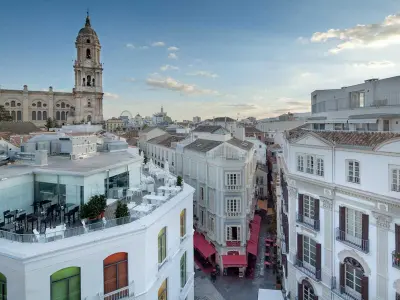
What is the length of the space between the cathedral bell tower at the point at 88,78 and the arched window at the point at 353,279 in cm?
11235

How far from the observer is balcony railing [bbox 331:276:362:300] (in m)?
17.4

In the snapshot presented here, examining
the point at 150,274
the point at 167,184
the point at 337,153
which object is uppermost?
the point at 337,153

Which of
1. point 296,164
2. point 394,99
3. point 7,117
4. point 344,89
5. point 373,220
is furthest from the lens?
point 7,117

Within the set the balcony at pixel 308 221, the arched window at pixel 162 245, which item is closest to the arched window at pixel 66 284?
the arched window at pixel 162 245

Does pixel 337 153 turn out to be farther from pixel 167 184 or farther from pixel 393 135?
pixel 167 184

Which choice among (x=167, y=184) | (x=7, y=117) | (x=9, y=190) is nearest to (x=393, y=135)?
(x=167, y=184)

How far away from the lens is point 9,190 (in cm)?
1569

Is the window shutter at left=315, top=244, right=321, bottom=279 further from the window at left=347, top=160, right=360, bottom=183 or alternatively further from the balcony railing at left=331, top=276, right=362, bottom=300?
the window at left=347, top=160, right=360, bottom=183

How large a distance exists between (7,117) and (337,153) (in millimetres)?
104267

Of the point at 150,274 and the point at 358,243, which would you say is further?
the point at 358,243

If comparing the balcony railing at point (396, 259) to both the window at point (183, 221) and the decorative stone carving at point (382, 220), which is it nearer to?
the decorative stone carving at point (382, 220)

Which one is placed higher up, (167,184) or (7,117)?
(7,117)

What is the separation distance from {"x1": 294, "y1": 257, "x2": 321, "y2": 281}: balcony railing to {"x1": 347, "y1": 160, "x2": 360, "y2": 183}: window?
641 centimetres

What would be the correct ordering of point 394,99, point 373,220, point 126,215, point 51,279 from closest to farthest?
point 51,279
point 126,215
point 373,220
point 394,99
